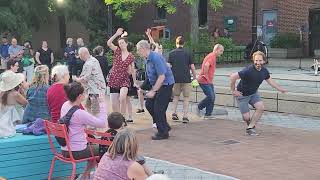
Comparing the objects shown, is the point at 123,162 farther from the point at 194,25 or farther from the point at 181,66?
the point at 194,25

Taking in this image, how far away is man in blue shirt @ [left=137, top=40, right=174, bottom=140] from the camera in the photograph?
9.37 m

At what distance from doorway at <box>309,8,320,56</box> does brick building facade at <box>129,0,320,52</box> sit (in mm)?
50

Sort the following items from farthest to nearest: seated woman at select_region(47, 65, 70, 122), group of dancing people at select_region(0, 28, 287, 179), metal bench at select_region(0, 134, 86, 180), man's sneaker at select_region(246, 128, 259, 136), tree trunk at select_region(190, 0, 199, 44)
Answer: tree trunk at select_region(190, 0, 199, 44) < man's sneaker at select_region(246, 128, 259, 136) < seated woman at select_region(47, 65, 70, 122) < metal bench at select_region(0, 134, 86, 180) < group of dancing people at select_region(0, 28, 287, 179)

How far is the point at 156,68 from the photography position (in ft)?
30.8

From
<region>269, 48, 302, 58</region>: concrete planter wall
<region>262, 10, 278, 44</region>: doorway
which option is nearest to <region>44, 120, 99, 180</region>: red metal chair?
<region>269, 48, 302, 58</region>: concrete planter wall

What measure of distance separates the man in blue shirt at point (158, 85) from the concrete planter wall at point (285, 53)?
1781 centimetres

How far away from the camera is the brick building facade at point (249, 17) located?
91.4ft

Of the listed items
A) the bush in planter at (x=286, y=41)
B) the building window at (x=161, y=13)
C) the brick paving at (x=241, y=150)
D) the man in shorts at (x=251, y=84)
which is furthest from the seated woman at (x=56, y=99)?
the building window at (x=161, y=13)

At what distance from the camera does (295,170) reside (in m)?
7.48

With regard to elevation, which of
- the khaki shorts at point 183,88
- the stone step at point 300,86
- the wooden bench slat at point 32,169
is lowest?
the wooden bench slat at point 32,169

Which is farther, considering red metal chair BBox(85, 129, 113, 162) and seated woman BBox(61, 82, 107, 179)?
seated woman BBox(61, 82, 107, 179)

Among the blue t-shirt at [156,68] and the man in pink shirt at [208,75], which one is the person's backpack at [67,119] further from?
the man in pink shirt at [208,75]

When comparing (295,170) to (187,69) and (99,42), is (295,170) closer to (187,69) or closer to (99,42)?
(187,69)

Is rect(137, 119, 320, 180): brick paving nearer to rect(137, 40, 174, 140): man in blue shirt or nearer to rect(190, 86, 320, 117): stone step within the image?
rect(137, 40, 174, 140): man in blue shirt
